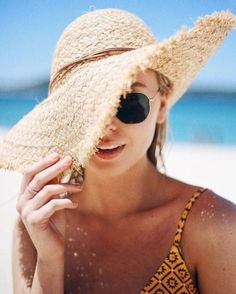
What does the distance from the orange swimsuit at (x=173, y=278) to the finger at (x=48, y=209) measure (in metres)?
0.43

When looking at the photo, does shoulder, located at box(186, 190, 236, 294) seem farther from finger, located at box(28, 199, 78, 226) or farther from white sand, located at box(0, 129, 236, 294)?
white sand, located at box(0, 129, 236, 294)

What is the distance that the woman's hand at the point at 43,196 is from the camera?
1.39 metres

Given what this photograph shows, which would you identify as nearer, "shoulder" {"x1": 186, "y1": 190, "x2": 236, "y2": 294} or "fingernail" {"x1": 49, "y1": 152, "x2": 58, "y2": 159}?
"fingernail" {"x1": 49, "y1": 152, "x2": 58, "y2": 159}

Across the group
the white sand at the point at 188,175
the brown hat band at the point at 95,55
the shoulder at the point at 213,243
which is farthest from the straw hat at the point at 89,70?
the white sand at the point at 188,175

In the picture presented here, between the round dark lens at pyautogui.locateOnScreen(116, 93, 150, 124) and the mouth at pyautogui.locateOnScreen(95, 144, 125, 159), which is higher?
the round dark lens at pyautogui.locateOnScreen(116, 93, 150, 124)

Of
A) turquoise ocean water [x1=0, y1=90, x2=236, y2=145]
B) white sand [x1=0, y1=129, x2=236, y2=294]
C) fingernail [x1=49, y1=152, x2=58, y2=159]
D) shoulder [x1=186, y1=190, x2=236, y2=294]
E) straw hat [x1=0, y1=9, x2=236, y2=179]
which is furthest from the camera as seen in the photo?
turquoise ocean water [x1=0, y1=90, x2=236, y2=145]

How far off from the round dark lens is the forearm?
550 millimetres

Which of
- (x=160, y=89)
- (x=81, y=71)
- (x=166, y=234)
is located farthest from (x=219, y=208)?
(x=81, y=71)

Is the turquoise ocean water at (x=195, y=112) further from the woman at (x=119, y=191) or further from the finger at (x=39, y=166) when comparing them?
the finger at (x=39, y=166)

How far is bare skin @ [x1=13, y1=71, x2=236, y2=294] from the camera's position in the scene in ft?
4.75

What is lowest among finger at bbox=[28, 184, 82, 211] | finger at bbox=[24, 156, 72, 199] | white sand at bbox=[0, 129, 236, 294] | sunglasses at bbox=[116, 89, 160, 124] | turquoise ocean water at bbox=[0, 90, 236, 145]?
finger at bbox=[28, 184, 82, 211]

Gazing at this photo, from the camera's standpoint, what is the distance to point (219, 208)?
5.33 ft

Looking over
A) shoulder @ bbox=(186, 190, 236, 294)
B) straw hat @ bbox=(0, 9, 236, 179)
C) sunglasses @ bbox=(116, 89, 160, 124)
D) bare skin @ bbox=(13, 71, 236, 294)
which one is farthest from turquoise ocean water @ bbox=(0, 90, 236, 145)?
sunglasses @ bbox=(116, 89, 160, 124)

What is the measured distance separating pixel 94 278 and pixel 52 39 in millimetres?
9037
